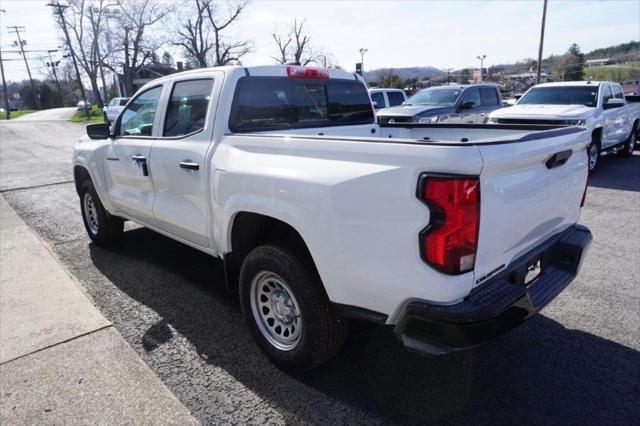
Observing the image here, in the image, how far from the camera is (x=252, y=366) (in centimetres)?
305

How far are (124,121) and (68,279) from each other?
1.73 m

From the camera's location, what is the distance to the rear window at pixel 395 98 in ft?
53.5

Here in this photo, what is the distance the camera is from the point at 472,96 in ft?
42.4

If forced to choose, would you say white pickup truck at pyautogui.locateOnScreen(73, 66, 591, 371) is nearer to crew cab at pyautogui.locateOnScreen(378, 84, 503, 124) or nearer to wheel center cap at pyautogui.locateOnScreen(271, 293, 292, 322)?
wheel center cap at pyautogui.locateOnScreen(271, 293, 292, 322)

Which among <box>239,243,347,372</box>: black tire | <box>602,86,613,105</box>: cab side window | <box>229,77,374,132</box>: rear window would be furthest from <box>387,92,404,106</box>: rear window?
<box>239,243,347,372</box>: black tire

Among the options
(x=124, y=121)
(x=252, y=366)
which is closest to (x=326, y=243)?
(x=252, y=366)

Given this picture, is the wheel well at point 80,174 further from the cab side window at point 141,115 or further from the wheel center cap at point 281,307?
the wheel center cap at point 281,307

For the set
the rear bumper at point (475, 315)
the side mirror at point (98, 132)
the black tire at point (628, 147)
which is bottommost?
the black tire at point (628, 147)

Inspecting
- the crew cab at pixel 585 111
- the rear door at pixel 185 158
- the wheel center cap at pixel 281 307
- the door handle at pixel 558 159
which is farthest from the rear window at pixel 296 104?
the crew cab at pixel 585 111

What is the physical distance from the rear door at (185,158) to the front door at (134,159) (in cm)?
20

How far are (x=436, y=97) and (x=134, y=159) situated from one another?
1059 centimetres

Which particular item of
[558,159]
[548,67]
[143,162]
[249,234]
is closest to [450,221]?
[558,159]

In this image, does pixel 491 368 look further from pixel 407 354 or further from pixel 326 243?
pixel 326 243

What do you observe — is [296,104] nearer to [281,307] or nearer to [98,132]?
[281,307]
